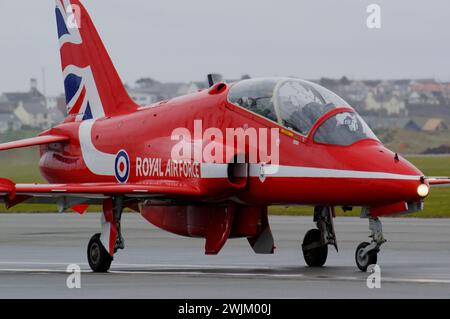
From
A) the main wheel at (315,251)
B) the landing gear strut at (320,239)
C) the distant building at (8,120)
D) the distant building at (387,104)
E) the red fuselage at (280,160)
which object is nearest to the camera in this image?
the red fuselage at (280,160)

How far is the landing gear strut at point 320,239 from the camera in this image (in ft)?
68.1

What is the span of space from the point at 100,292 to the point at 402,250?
9554mm

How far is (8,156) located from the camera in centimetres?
3997

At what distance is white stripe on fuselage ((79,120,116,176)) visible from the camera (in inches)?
901

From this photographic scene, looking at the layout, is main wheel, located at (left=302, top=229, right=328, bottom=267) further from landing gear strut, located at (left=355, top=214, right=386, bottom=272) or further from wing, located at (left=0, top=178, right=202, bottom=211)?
wing, located at (left=0, top=178, right=202, bottom=211)

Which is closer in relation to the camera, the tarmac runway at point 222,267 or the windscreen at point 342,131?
the tarmac runway at point 222,267

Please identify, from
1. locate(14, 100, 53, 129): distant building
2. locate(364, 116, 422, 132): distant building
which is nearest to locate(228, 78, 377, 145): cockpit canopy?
locate(364, 116, 422, 132): distant building

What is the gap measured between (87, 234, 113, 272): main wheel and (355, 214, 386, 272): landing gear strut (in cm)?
387

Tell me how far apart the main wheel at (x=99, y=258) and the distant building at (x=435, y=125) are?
111m

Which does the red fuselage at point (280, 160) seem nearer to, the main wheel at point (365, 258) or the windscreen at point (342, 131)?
the windscreen at point (342, 131)

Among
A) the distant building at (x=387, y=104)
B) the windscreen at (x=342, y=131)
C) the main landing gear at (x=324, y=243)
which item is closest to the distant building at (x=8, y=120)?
the distant building at (x=387, y=104)

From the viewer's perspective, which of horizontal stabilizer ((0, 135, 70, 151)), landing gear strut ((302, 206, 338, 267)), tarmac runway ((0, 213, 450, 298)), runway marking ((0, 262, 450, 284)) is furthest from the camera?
horizontal stabilizer ((0, 135, 70, 151))

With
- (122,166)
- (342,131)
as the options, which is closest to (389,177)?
(342,131)
